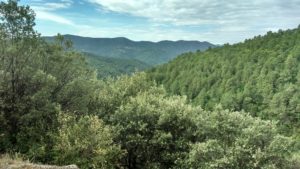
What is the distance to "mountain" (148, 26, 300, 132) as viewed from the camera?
Answer: 144 metres

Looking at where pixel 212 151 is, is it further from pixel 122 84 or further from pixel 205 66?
pixel 205 66

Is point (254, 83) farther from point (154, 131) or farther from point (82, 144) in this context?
point (82, 144)

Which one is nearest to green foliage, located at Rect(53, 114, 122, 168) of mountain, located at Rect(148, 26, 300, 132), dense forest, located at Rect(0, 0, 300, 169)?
dense forest, located at Rect(0, 0, 300, 169)

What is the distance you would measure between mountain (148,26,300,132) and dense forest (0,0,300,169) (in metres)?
114

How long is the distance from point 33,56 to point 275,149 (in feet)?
65.1

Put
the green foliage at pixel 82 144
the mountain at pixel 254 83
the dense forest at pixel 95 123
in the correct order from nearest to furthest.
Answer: the green foliage at pixel 82 144 → the dense forest at pixel 95 123 → the mountain at pixel 254 83

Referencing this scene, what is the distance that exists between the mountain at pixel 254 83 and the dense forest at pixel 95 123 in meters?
114

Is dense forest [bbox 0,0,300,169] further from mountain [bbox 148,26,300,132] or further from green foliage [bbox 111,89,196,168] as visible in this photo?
mountain [bbox 148,26,300,132]

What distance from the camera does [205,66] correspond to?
650ft

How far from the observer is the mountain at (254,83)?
5689 inches

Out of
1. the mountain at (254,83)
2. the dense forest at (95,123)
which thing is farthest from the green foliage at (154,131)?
the mountain at (254,83)

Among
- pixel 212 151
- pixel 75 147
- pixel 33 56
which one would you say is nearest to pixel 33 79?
pixel 33 56

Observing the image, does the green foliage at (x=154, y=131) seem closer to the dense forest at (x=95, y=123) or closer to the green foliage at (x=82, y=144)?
the dense forest at (x=95, y=123)

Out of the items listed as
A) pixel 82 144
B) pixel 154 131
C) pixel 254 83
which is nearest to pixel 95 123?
pixel 82 144
